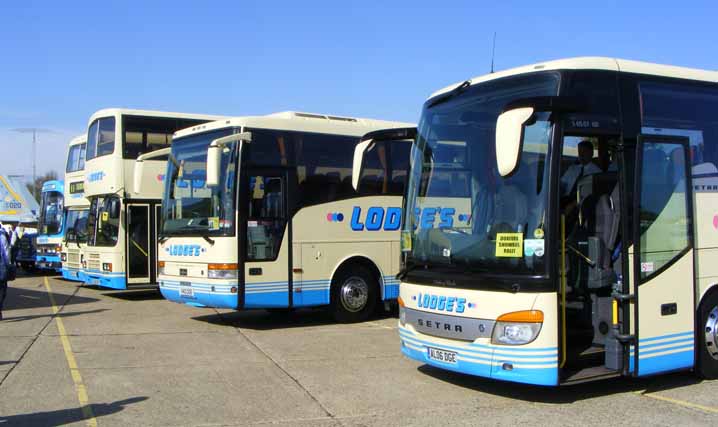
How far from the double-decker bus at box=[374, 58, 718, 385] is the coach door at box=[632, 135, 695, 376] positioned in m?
0.02

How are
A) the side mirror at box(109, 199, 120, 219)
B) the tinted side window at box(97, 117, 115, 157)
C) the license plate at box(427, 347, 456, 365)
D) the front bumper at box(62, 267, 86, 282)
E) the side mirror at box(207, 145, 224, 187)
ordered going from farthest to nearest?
1. the front bumper at box(62, 267, 86, 282)
2. the tinted side window at box(97, 117, 115, 157)
3. the side mirror at box(109, 199, 120, 219)
4. the side mirror at box(207, 145, 224, 187)
5. the license plate at box(427, 347, 456, 365)

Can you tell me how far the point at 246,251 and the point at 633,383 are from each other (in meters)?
6.36

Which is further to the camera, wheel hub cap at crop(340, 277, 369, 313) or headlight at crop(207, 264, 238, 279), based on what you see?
wheel hub cap at crop(340, 277, 369, 313)

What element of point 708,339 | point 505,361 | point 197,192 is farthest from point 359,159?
point 197,192

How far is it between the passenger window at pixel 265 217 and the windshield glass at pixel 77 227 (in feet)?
29.0

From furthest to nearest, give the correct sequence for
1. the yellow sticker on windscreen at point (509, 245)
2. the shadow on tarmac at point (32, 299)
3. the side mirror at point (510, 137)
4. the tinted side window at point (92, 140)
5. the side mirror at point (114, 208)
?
1. the tinted side window at point (92, 140)
2. the side mirror at point (114, 208)
3. the shadow on tarmac at point (32, 299)
4. the yellow sticker on windscreen at point (509, 245)
5. the side mirror at point (510, 137)

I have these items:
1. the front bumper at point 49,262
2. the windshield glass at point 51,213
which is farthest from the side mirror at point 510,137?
the windshield glass at point 51,213

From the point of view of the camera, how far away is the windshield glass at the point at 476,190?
22.8 feet

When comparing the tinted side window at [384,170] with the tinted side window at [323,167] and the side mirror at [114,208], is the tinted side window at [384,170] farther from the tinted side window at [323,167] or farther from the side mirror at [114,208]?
the side mirror at [114,208]

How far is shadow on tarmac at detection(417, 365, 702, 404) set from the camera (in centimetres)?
765

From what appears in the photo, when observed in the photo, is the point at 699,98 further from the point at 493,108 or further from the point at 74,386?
the point at 74,386

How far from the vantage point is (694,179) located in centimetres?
805

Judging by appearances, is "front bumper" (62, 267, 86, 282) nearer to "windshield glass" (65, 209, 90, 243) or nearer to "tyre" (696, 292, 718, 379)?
"windshield glass" (65, 209, 90, 243)

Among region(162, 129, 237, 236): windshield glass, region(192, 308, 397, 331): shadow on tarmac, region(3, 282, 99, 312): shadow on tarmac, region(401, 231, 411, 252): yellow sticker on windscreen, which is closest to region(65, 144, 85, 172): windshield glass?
region(3, 282, 99, 312): shadow on tarmac
